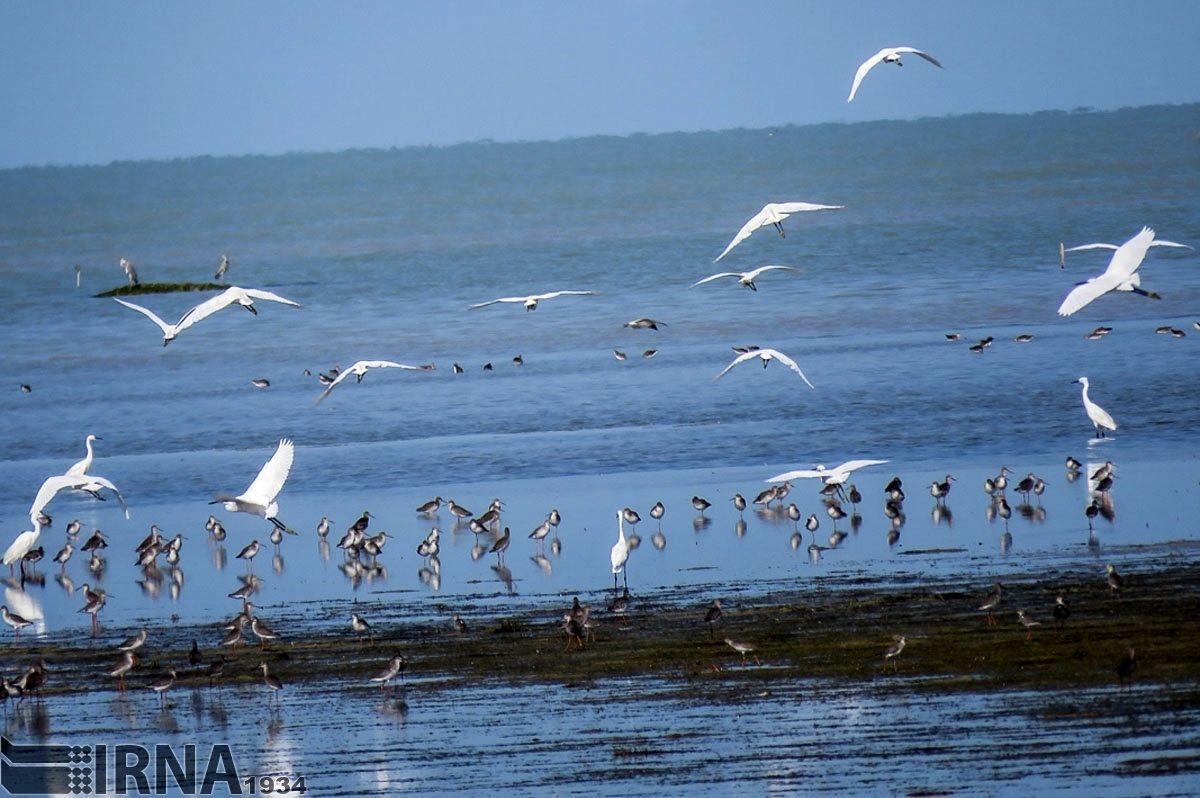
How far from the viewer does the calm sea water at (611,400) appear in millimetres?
18516

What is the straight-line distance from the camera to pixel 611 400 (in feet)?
98.4

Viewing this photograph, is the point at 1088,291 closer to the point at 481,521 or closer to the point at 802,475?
the point at 802,475

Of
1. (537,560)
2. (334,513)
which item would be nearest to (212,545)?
(334,513)

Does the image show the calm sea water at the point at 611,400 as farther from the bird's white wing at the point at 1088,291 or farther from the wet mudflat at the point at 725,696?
the bird's white wing at the point at 1088,291

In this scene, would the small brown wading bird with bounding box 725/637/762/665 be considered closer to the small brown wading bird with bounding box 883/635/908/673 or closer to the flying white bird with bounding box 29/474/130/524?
the small brown wading bird with bounding box 883/635/908/673

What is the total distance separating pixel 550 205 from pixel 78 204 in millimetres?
60991

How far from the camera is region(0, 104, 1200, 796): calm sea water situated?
18.5 meters

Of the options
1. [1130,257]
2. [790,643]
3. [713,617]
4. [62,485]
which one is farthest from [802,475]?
[62,485]

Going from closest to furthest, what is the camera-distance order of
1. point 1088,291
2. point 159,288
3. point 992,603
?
point 992,603
point 1088,291
point 159,288

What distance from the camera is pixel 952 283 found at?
49.3 meters

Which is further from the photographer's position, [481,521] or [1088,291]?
[481,521]

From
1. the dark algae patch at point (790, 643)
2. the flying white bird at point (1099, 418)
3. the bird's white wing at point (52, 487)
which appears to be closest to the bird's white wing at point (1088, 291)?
the dark algae patch at point (790, 643)

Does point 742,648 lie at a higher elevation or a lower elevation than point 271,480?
lower

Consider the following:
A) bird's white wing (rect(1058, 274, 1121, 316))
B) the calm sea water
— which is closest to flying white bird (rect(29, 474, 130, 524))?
the calm sea water
